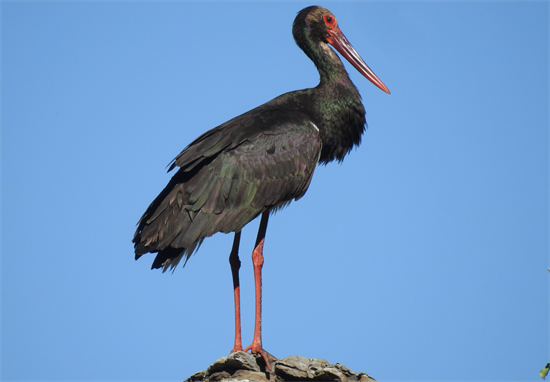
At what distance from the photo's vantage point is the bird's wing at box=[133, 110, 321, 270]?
8.34 meters

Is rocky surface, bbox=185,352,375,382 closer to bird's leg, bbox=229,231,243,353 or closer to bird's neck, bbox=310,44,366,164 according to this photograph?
bird's leg, bbox=229,231,243,353

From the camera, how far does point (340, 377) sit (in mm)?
6863

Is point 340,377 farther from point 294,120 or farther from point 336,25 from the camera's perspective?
point 336,25

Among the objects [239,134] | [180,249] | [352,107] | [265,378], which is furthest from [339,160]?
[265,378]

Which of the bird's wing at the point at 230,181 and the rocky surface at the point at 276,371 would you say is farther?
the bird's wing at the point at 230,181

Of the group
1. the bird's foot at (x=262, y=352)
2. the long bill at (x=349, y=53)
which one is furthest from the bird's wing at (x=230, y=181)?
the long bill at (x=349, y=53)

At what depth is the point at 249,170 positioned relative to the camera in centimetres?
866

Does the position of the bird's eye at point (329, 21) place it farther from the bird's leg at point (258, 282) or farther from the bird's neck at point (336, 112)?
the bird's leg at point (258, 282)

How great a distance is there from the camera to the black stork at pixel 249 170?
27.4 feet

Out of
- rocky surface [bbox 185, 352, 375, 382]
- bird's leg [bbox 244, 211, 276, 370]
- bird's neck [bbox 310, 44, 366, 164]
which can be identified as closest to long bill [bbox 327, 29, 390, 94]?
bird's neck [bbox 310, 44, 366, 164]

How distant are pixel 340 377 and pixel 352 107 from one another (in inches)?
153

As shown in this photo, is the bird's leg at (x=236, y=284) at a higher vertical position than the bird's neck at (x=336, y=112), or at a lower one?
lower

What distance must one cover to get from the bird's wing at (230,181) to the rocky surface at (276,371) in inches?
60.7

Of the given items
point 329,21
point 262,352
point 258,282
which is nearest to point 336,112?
point 329,21
